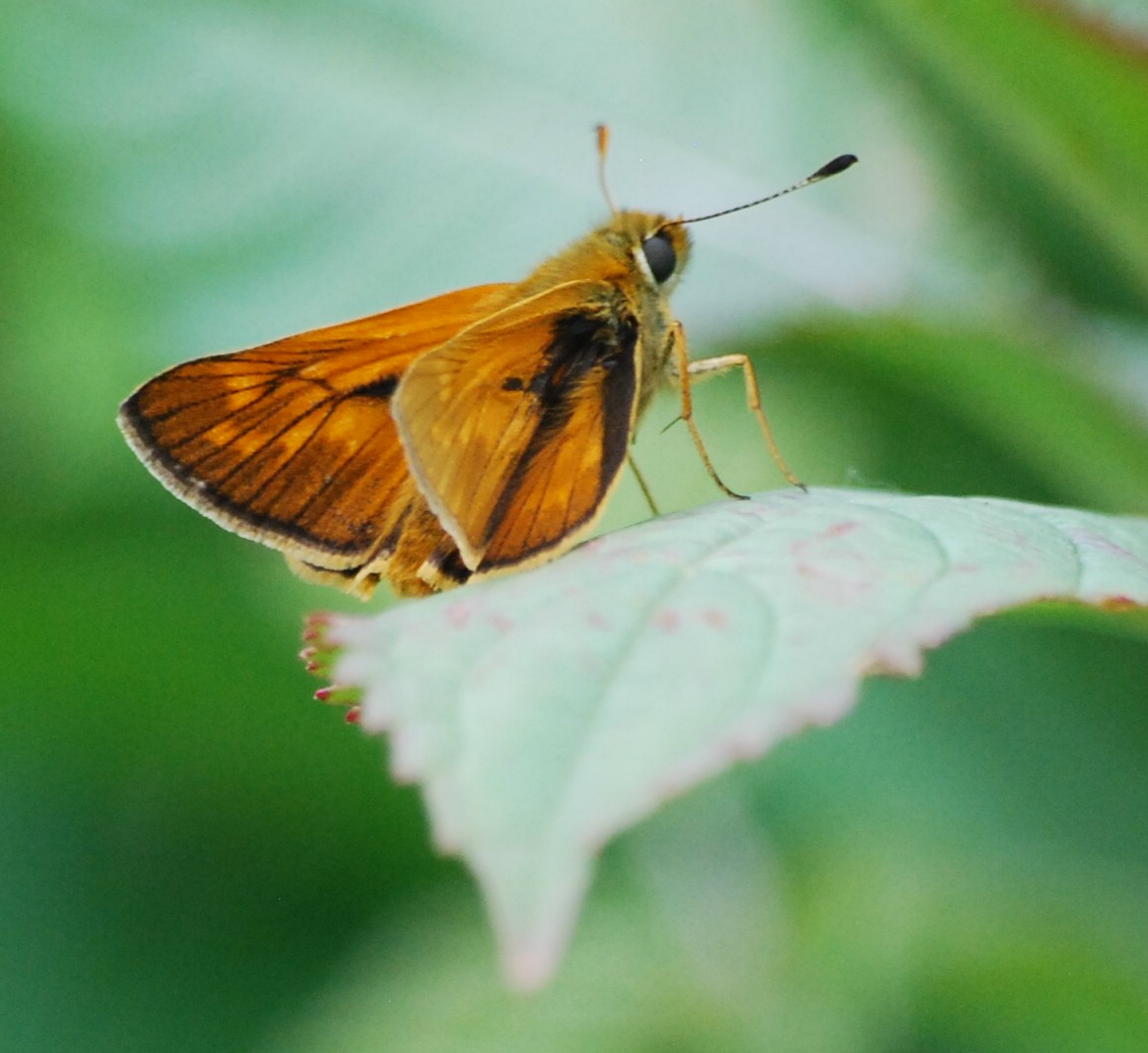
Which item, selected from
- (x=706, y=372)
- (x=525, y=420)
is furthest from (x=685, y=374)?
(x=525, y=420)

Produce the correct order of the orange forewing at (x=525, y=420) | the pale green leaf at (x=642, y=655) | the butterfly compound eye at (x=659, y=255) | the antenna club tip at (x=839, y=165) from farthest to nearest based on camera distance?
the butterfly compound eye at (x=659, y=255)
the antenna club tip at (x=839, y=165)
the orange forewing at (x=525, y=420)
the pale green leaf at (x=642, y=655)

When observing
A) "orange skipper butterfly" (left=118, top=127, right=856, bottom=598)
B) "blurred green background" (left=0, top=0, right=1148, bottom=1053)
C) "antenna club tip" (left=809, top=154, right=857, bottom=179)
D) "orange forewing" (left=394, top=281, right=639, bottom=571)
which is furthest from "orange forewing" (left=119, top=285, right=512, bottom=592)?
"blurred green background" (left=0, top=0, right=1148, bottom=1053)

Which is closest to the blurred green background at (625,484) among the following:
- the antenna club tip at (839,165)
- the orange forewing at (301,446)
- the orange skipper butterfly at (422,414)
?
the antenna club tip at (839,165)

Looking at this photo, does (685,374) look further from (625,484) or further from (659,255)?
(625,484)

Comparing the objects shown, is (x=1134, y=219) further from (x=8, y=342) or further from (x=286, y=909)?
(x=8, y=342)

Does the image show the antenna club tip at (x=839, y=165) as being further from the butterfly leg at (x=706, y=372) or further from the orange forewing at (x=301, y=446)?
the orange forewing at (x=301, y=446)

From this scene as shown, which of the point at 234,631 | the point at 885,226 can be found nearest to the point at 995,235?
the point at 885,226
